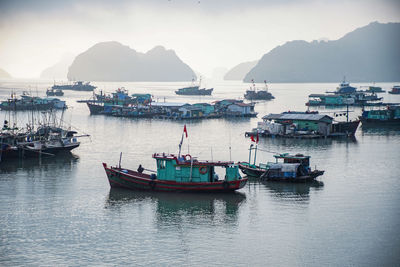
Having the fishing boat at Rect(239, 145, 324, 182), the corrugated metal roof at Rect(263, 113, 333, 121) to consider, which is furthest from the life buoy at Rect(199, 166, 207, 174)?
the corrugated metal roof at Rect(263, 113, 333, 121)

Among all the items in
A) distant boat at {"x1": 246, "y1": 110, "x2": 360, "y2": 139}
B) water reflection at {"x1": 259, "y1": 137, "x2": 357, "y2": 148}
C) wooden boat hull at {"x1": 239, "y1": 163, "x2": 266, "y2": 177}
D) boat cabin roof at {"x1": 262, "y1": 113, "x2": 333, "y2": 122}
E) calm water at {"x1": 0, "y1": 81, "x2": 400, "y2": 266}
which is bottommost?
calm water at {"x1": 0, "y1": 81, "x2": 400, "y2": 266}

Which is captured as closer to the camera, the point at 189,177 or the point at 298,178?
the point at 189,177

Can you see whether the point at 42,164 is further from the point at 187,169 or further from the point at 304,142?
the point at 304,142

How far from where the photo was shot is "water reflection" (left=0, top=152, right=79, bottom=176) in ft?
136

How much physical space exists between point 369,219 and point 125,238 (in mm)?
13533

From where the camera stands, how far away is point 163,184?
32.8m

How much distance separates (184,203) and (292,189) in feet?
26.2

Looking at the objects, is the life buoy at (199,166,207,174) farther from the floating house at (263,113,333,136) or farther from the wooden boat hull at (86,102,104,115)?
the wooden boat hull at (86,102,104,115)

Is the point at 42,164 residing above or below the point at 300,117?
below

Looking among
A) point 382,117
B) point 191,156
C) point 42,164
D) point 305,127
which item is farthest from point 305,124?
point 42,164

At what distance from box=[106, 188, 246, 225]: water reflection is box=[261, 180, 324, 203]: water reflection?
7.85ft

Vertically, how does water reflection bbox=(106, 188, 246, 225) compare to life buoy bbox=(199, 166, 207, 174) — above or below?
below

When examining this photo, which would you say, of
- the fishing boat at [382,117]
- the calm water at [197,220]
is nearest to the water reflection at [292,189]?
the calm water at [197,220]

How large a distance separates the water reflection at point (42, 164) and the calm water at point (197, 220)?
82 mm
